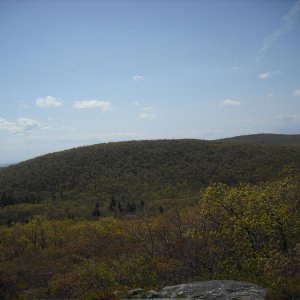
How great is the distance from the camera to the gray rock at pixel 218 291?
9.21m

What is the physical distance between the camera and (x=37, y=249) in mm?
34375

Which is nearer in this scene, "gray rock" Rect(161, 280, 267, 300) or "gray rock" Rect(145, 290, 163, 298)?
"gray rock" Rect(161, 280, 267, 300)

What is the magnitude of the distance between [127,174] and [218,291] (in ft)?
221

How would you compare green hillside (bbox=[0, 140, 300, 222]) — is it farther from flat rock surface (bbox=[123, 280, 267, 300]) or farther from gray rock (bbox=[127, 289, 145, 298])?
flat rock surface (bbox=[123, 280, 267, 300])

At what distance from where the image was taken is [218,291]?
31.6 ft

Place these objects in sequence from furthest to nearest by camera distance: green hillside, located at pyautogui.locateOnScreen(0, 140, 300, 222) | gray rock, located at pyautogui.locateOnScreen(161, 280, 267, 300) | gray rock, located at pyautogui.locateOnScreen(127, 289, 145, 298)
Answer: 1. green hillside, located at pyautogui.locateOnScreen(0, 140, 300, 222)
2. gray rock, located at pyautogui.locateOnScreen(127, 289, 145, 298)
3. gray rock, located at pyautogui.locateOnScreen(161, 280, 267, 300)

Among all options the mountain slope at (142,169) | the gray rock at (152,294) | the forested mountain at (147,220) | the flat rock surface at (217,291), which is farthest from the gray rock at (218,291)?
the mountain slope at (142,169)

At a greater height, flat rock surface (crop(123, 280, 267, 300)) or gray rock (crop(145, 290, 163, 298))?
flat rock surface (crop(123, 280, 267, 300))

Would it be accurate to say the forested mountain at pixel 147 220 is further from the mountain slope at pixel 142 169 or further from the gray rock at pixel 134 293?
the gray rock at pixel 134 293

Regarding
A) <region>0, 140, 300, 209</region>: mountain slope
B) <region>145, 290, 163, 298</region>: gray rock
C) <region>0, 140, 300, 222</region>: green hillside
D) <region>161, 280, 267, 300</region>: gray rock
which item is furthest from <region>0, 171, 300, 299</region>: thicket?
<region>0, 140, 300, 209</region>: mountain slope

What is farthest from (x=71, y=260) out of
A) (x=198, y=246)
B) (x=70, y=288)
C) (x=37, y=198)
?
(x=37, y=198)

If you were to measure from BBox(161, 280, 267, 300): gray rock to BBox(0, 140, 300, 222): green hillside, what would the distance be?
131 ft

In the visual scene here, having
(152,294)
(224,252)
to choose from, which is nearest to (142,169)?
(224,252)

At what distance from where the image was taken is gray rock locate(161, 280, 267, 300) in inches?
363
